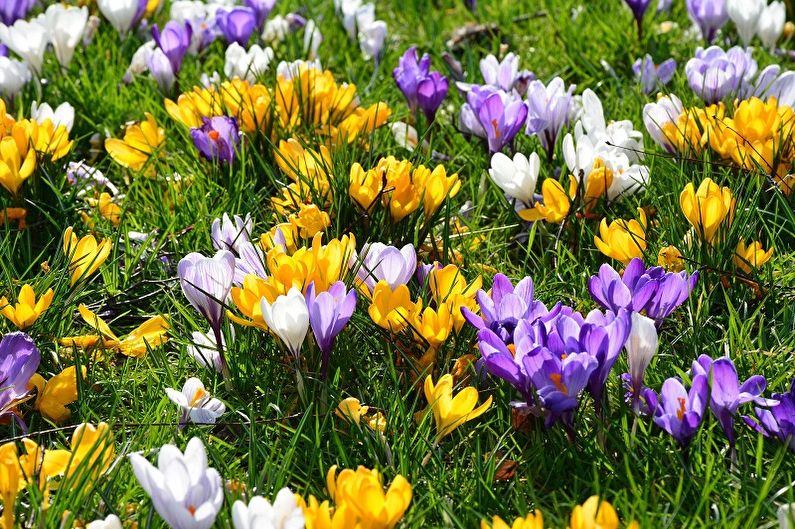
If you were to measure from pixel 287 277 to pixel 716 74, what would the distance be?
142 cm

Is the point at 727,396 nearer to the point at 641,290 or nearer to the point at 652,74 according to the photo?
the point at 641,290

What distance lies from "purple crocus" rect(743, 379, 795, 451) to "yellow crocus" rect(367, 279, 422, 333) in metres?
0.62

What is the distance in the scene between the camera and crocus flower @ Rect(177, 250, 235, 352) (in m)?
1.85

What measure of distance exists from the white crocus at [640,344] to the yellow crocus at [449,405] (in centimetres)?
26

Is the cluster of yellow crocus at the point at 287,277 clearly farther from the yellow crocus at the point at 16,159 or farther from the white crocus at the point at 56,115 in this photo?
the white crocus at the point at 56,115

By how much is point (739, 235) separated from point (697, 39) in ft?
5.24

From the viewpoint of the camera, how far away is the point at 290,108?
2719mm

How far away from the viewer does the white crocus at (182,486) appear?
136cm

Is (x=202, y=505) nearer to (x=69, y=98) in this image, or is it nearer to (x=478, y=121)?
(x=478, y=121)

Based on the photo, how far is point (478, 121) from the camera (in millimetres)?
2619

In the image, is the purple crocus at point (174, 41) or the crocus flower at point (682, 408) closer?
the crocus flower at point (682, 408)

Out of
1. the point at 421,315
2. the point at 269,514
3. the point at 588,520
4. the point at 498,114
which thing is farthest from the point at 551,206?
the point at 269,514

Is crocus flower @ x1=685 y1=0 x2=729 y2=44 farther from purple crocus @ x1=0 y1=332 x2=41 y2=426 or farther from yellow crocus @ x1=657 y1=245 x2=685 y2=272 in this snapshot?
purple crocus @ x1=0 y1=332 x2=41 y2=426

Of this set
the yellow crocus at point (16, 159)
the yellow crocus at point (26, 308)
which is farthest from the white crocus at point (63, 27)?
the yellow crocus at point (26, 308)
